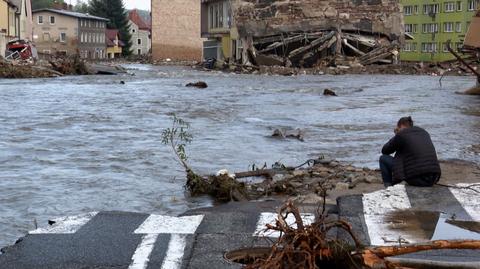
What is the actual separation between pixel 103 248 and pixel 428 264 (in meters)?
2.51

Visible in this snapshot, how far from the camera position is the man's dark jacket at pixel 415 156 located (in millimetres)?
8477

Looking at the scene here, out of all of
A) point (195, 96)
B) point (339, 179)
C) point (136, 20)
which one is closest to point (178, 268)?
point (339, 179)

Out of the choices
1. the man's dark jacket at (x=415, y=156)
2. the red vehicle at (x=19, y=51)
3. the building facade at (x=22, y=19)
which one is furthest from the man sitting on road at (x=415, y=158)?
the building facade at (x=22, y=19)

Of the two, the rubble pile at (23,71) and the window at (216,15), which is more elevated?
the window at (216,15)

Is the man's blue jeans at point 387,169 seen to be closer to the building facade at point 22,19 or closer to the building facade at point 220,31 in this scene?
the building facade at point 220,31

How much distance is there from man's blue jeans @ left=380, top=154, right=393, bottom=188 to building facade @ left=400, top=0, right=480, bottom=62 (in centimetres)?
7343

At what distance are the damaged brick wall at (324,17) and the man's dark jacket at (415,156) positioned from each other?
44.0 meters

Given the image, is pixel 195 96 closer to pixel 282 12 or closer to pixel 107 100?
pixel 107 100

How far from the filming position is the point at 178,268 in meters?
5.36

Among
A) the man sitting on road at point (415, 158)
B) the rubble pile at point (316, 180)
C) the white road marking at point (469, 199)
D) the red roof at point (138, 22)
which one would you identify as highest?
the red roof at point (138, 22)

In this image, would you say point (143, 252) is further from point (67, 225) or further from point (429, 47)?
point (429, 47)

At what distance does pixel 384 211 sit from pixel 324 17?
1819 inches

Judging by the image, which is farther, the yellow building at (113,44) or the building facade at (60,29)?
the yellow building at (113,44)

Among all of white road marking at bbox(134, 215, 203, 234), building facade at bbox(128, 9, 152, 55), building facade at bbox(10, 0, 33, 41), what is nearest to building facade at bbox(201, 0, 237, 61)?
building facade at bbox(10, 0, 33, 41)
